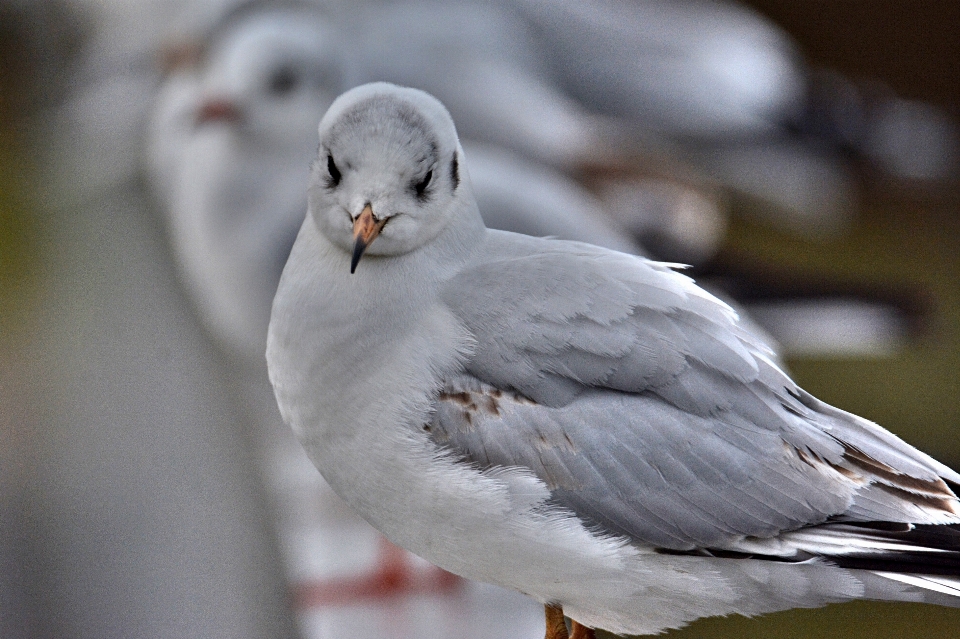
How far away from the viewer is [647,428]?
0.60m

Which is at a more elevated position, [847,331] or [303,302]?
[847,331]

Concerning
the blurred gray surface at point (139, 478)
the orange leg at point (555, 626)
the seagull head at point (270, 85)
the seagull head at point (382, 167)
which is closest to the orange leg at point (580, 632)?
the orange leg at point (555, 626)

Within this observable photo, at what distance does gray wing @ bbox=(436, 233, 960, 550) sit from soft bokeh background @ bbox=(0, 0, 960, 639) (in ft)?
0.77

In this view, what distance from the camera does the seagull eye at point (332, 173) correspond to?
22.6 inches

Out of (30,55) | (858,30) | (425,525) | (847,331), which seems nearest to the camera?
(425,525)

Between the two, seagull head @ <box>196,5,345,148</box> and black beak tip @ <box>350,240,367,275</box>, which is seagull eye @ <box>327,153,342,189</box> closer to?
black beak tip @ <box>350,240,367,275</box>

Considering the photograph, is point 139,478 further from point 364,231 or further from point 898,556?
point 898,556

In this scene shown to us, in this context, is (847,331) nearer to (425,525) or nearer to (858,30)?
(425,525)

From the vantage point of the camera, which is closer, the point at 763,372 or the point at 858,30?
the point at 763,372

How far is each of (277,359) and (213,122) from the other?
102 cm

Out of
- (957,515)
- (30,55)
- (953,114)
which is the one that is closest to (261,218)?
(957,515)

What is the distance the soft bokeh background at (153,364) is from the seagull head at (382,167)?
46 cm

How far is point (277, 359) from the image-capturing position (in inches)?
24.5

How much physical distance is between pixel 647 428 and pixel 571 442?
0.04m
